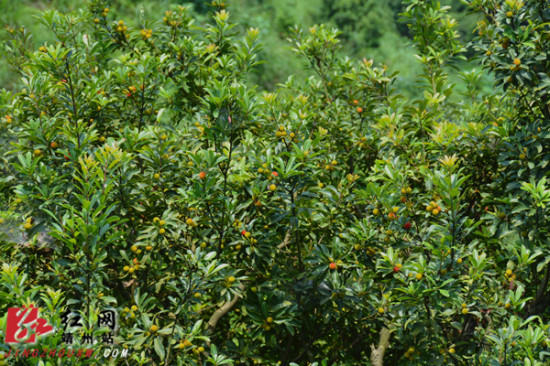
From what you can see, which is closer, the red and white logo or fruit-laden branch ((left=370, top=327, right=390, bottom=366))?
the red and white logo

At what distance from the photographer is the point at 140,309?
114 inches

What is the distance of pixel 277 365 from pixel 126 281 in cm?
105

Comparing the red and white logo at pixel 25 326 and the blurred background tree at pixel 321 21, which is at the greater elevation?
the red and white logo at pixel 25 326

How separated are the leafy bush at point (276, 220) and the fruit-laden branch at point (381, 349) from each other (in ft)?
0.05

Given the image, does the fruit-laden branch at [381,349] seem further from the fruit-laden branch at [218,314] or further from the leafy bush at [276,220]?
the fruit-laden branch at [218,314]

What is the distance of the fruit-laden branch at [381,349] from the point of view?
11.0ft

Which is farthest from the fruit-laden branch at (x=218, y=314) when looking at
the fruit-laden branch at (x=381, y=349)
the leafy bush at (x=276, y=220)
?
the fruit-laden branch at (x=381, y=349)

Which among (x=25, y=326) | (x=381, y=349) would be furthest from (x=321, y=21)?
(x=25, y=326)

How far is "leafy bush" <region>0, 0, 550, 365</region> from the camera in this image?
8.80 feet

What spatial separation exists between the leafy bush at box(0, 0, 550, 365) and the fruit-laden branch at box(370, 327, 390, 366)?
0.01 meters

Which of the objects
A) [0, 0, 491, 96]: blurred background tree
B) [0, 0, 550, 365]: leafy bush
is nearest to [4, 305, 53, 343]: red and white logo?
[0, 0, 550, 365]: leafy bush

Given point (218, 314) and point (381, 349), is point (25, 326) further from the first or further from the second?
point (381, 349)

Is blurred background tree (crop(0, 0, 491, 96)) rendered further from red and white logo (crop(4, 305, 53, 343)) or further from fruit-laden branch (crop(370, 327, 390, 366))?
red and white logo (crop(4, 305, 53, 343))

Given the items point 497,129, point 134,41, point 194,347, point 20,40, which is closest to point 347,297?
point 194,347
